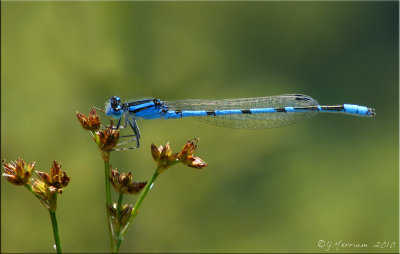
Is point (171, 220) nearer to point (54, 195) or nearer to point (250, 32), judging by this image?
point (54, 195)

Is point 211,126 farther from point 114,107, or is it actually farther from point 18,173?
point 18,173

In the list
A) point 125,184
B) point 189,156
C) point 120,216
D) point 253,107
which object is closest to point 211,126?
point 253,107

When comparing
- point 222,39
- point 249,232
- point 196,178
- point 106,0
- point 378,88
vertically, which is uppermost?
point 106,0

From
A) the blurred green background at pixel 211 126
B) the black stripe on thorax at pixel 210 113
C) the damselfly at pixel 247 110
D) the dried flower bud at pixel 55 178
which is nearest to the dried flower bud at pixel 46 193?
the dried flower bud at pixel 55 178

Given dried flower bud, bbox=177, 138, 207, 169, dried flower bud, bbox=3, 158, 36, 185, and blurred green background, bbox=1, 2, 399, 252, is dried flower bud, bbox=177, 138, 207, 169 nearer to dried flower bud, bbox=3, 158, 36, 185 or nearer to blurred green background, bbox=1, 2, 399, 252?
dried flower bud, bbox=3, 158, 36, 185

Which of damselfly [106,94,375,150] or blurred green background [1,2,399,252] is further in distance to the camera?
blurred green background [1,2,399,252]

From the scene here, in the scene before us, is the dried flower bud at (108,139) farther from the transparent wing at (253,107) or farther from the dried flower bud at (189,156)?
the transparent wing at (253,107)

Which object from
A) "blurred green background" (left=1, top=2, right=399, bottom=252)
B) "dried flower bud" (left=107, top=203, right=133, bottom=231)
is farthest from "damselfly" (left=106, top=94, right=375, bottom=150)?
"dried flower bud" (left=107, top=203, right=133, bottom=231)

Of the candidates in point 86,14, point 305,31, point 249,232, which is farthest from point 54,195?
point 305,31
